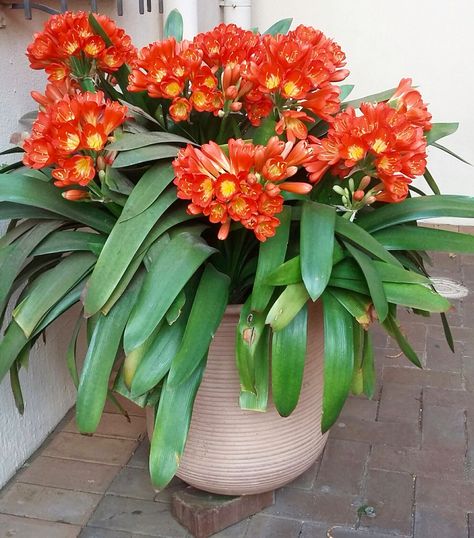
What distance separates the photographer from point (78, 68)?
1586mm

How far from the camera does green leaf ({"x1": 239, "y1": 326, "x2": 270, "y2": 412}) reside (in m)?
1.44

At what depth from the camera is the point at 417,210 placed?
153cm

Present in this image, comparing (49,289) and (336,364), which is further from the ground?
(49,289)

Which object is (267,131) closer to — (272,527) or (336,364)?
(336,364)

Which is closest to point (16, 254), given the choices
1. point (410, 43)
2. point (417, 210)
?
point (417, 210)

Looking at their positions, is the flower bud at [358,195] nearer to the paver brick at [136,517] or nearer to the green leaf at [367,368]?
the green leaf at [367,368]

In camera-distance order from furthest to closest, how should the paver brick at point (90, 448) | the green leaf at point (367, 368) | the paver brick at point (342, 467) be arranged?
the paver brick at point (90, 448), the paver brick at point (342, 467), the green leaf at point (367, 368)

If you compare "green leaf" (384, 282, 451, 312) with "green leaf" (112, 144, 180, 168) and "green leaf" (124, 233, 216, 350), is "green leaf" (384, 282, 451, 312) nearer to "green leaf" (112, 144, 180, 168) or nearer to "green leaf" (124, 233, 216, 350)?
"green leaf" (124, 233, 216, 350)

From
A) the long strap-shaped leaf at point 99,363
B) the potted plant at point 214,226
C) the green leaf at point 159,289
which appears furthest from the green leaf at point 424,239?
the long strap-shaped leaf at point 99,363

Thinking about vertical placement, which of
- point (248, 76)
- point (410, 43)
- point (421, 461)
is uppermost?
point (248, 76)

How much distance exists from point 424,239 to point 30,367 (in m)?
1.19

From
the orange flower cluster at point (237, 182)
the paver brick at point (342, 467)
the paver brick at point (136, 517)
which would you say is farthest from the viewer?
the paver brick at point (342, 467)

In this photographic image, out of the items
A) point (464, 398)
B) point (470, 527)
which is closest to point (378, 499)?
point (470, 527)

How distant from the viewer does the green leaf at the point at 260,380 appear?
1442mm
